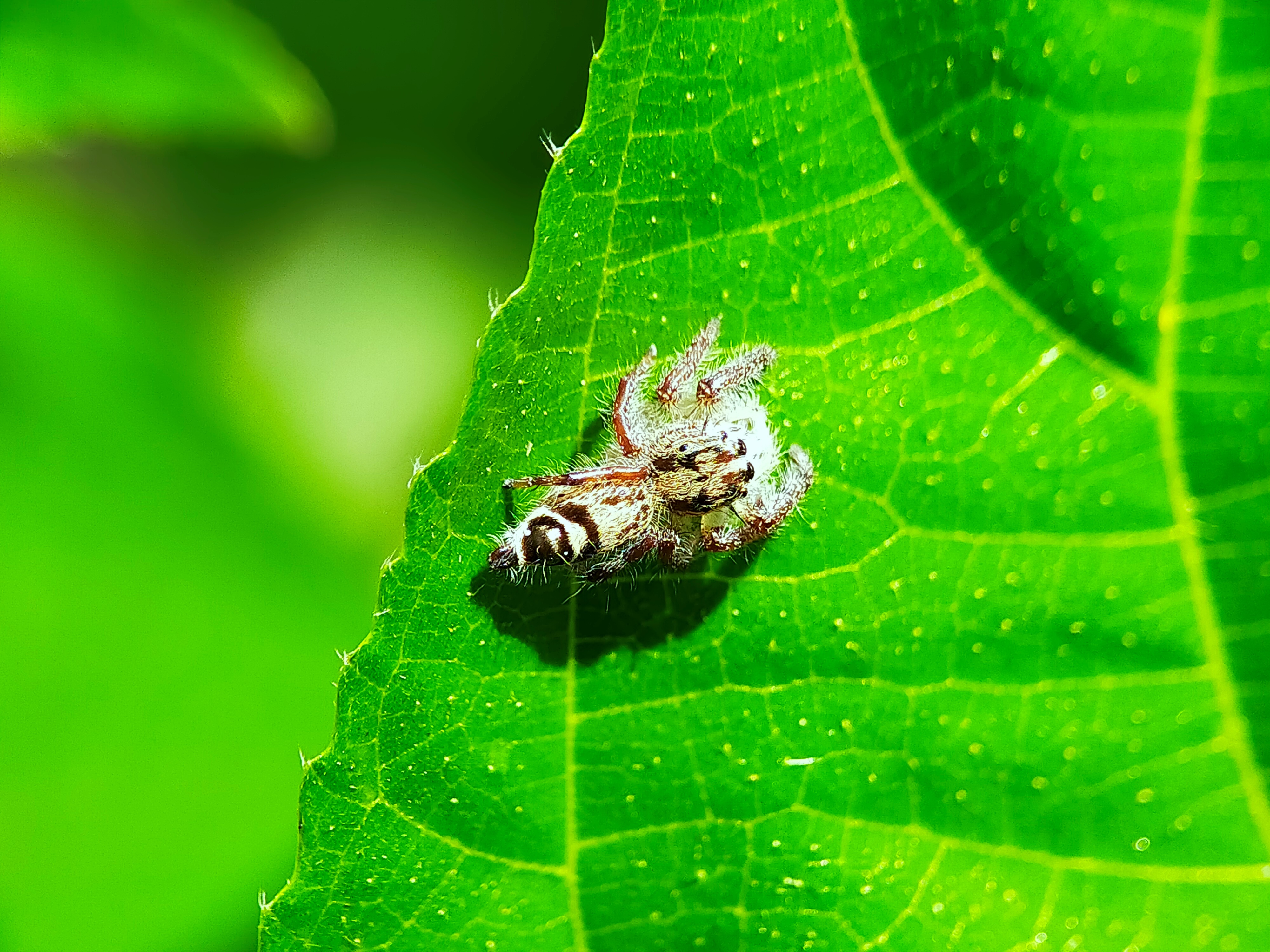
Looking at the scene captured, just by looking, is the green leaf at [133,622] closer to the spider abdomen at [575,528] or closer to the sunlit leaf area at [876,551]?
the sunlit leaf area at [876,551]

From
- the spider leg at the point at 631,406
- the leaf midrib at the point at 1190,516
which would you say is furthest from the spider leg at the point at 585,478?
the leaf midrib at the point at 1190,516

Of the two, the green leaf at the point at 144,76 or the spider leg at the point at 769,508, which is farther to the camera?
the green leaf at the point at 144,76

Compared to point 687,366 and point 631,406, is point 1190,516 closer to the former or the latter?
point 687,366

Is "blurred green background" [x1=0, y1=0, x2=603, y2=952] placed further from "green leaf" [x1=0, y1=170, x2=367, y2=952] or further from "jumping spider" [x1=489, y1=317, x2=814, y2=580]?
"jumping spider" [x1=489, y1=317, x2=814, y2=580]

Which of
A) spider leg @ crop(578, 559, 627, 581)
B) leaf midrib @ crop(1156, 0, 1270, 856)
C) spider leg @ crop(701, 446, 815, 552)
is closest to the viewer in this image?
leaf midrib @ crop(1156, 0, 1270, 856)

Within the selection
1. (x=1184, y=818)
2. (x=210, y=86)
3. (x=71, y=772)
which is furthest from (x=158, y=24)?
(x=1184, y=818)

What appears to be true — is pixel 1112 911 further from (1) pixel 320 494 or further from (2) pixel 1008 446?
(1) pixel 320 494

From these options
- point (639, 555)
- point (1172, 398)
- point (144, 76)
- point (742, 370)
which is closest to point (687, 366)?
point (742, 370)

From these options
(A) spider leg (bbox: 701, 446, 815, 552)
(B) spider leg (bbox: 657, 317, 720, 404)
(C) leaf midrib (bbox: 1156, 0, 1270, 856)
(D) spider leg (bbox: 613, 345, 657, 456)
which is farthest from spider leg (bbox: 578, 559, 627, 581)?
(C) leaf midrib (bbox: 1156, 0, 1270, 856)
